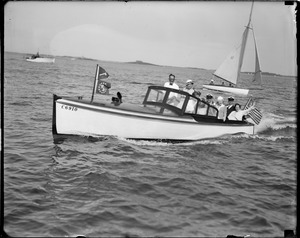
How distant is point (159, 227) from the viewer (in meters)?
4.32

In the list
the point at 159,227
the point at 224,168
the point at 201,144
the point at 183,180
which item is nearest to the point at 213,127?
the point at 201,144

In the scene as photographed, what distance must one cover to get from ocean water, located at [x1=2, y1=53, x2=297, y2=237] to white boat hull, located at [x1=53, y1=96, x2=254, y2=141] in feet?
0.99

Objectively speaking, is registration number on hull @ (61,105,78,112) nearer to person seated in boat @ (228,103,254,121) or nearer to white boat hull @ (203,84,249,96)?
person seated in boat @ (228,103,254,121)

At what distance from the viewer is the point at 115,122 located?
9016mm

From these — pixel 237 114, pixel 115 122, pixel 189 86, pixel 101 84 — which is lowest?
pixel 115 122

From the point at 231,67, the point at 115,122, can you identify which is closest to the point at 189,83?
the point at 115,122

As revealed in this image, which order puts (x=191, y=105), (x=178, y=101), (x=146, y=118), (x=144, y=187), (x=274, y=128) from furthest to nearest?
(x=274, y=128)
(x=191, y=105)
(x=178, y=101)
(x=146, y=118)
(x=144, y=187)

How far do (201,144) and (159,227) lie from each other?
5.65m

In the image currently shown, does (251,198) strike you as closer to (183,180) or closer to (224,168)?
(183,180)

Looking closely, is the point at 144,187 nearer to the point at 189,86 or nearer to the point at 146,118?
the point at 146,118

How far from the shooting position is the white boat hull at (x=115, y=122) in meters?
8.83

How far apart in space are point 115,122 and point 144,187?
11.4 feet

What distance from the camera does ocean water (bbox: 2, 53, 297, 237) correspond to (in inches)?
171

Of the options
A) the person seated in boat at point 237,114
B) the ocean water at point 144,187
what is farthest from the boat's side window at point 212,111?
the person seated in boat at point 237,114
